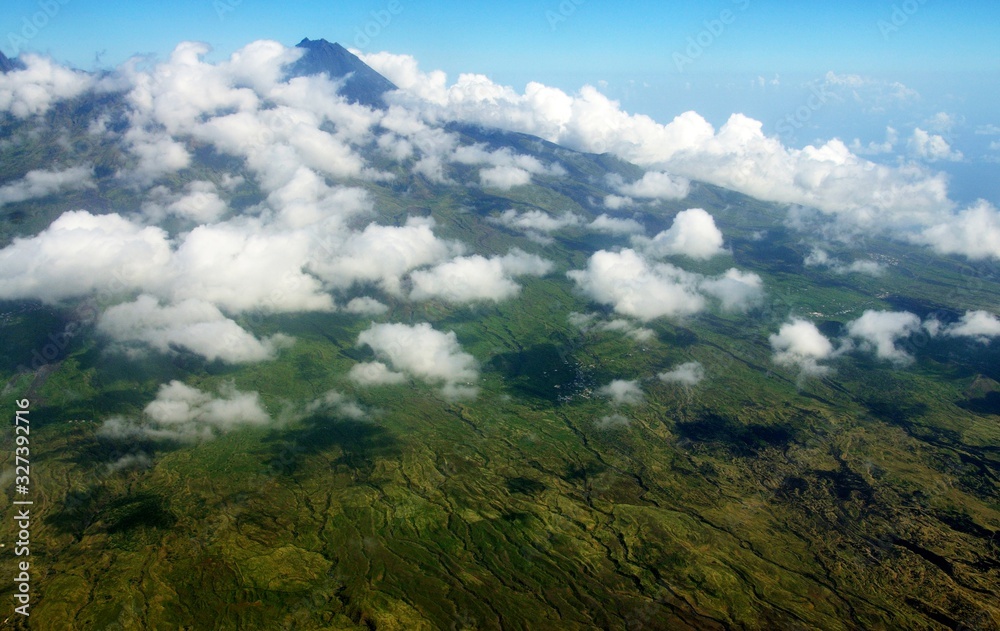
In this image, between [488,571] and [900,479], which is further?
[900,479]

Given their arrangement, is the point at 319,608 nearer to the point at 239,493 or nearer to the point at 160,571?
the point at 160,571

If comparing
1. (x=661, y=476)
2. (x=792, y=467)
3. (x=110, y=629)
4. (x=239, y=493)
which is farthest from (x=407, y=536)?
(x=792, y=467)

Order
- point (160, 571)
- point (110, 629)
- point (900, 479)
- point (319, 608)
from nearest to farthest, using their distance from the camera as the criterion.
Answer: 1. point (110, 629)
2. point (319, 608)
3. point (160, 571)
4. point (900, 479)

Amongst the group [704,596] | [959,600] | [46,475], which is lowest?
[46,475]

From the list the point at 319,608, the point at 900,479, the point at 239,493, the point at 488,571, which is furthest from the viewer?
the point at 900,479

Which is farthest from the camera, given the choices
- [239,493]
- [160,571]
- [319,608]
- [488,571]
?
[239,493]

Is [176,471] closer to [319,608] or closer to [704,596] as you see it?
[319,608]

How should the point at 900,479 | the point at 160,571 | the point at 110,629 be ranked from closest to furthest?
1. the point at 110,629
2. the point at 160,571
3. the point at 900,479

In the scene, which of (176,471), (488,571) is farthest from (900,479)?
(176,471)

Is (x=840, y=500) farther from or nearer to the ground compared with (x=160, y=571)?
farther from the ground
